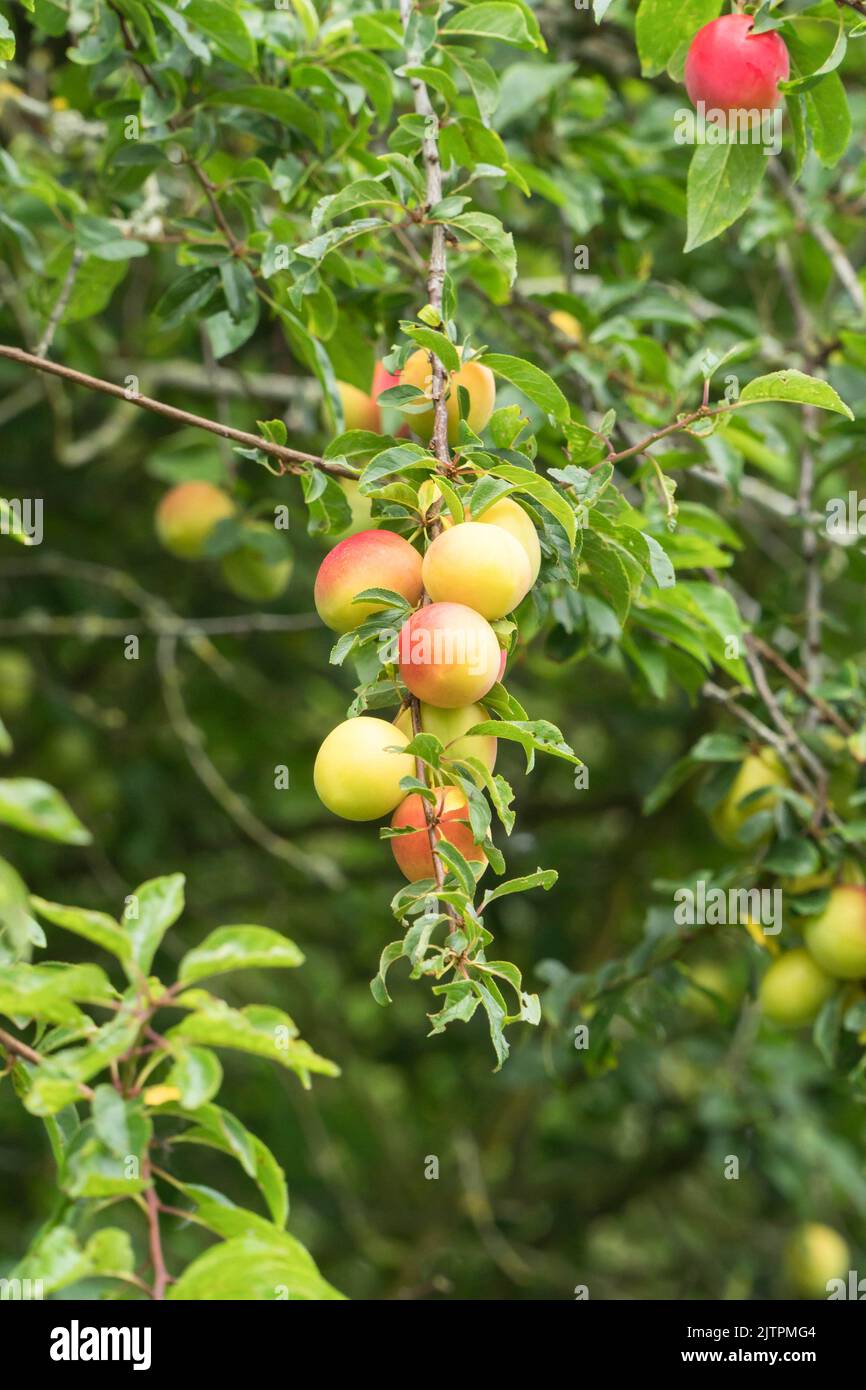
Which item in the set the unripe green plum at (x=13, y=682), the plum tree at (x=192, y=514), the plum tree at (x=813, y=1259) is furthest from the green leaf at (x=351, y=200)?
the plum tree at (x=813, y=1259)

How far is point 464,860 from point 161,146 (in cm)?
113

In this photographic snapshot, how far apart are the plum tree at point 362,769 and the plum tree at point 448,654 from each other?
49 mm

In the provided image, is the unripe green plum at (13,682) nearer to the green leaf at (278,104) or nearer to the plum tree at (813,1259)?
the green leaf at (278,104)

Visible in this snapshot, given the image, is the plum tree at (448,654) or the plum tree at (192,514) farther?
the plum tree at (192,514)

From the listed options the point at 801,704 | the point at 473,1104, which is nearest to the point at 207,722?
the point at 473,1104

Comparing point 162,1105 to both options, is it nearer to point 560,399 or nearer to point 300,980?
point 560,399

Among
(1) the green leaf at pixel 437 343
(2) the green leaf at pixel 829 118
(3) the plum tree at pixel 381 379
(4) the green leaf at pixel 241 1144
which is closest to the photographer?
(4) the green leaf at pixel 241 1144

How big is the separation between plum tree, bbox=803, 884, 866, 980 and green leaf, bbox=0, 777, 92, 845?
4.09 feet

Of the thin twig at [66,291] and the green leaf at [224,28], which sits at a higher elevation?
the green leaf at [224,28]

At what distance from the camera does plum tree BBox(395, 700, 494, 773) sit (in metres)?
1.10

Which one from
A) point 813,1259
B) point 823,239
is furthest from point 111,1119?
point 813,1259

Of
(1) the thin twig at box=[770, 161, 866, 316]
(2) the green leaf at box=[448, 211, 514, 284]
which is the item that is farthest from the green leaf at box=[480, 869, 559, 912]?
(1) the thin twig at box=[770, 161, 866, 316]

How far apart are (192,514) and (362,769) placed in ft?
5.17

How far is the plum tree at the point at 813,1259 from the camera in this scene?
11.2 ft
